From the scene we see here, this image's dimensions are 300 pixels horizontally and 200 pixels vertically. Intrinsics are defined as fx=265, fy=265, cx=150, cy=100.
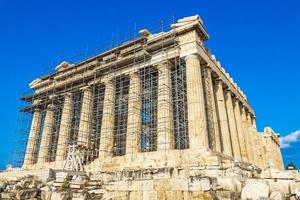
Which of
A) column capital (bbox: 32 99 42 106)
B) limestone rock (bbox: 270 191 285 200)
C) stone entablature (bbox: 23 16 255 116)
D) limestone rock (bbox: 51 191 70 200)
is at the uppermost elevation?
stone entablature (bbox: 23 16 255 116)

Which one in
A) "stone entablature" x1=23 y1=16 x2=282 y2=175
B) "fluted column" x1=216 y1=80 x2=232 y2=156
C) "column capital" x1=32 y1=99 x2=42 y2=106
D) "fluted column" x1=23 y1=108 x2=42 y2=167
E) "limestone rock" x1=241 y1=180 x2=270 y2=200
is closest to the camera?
"limestone rock" x1=241 y1=180 x2=270 y2=200

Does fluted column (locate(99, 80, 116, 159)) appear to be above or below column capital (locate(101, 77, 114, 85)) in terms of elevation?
below

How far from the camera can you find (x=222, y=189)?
10641mm

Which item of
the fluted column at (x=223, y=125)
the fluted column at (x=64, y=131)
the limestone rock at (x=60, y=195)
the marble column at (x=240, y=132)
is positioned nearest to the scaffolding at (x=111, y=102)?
the fluted column at (x=64, y=131)

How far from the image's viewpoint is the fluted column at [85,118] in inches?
1144

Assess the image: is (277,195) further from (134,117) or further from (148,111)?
(148,111)

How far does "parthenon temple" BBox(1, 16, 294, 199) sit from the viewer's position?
2247 cm

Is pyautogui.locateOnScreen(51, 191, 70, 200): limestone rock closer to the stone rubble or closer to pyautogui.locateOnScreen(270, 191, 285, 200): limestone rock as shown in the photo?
the stone rubble

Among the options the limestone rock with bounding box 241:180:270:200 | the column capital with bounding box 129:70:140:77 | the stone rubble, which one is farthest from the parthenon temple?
the limestone rock with bounding box 241:180:270:200

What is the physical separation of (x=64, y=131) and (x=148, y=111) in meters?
10.5

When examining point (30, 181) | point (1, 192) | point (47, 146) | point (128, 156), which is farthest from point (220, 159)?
point (47, 146)

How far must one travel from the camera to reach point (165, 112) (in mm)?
23609

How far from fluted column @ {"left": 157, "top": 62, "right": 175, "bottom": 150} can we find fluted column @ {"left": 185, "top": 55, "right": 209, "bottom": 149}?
70.0 inches

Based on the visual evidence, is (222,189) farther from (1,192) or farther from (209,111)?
(209,111)
